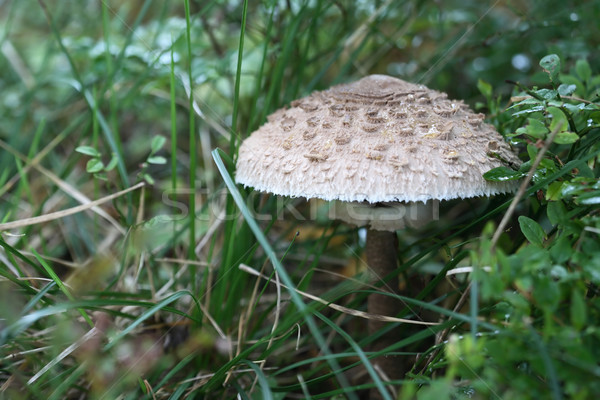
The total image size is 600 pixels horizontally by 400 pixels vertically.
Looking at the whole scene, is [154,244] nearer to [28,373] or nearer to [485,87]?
[28,373]

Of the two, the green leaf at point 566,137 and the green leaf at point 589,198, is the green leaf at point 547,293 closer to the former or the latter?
the green leaf at point 589,198

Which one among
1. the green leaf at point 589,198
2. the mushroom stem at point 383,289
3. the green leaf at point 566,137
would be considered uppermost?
the green leaf at point 566,137

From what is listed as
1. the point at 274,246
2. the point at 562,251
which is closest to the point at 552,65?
the point at 562,251

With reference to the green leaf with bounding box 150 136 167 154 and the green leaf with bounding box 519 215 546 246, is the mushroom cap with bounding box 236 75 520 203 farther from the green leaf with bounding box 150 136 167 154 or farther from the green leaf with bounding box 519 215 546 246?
the green leaf with bounding box 150 136 167 154

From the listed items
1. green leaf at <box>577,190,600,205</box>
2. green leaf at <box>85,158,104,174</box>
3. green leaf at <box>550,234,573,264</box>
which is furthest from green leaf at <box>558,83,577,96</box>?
green leaf at <box>85,158,104,174</box>

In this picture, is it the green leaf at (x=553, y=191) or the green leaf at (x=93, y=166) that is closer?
the green leaf at (x=553, y=191)

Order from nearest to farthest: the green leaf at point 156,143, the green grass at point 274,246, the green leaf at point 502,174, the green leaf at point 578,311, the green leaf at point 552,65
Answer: the green leaf at point 578,311
the green grass at point 274,246
the green leaf at point 502,174
the green leaf at point 552,65
the green leaf at point 156,143

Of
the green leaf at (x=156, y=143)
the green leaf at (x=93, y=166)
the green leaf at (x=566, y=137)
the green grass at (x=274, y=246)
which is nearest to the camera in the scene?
the green grass at (x=274, y=246)

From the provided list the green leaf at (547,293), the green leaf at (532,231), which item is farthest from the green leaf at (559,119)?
the green leaf at (547,293)
